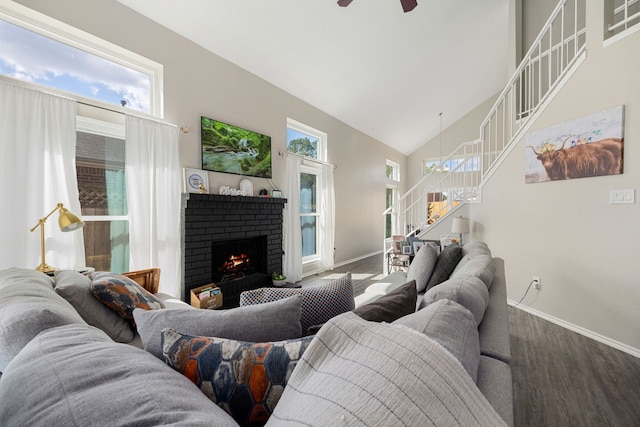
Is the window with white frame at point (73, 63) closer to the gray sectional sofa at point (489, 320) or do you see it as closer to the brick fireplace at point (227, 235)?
the brick fireplace at point (227, 235)

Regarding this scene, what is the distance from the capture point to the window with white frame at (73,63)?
2.09 m

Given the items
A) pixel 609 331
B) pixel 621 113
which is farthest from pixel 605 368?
pixel 621 113

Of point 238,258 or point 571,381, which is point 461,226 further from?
point 238,258

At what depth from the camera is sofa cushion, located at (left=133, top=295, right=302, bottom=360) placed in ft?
2.70

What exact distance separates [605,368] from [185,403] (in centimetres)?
285

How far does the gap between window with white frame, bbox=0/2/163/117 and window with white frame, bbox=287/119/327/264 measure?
7.22ft

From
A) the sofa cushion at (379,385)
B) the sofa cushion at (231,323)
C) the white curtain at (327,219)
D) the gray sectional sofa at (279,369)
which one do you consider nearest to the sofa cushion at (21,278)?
the gray sectional sofa at (279,369)

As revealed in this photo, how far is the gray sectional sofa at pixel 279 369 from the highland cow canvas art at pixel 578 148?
2524 mm

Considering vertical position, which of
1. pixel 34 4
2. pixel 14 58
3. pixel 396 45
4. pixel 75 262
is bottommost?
pixel 75 262

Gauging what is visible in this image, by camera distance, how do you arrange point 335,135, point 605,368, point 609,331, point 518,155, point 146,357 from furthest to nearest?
point 335,135
point 518,155
point 609,331
point 605,368
point 146,357

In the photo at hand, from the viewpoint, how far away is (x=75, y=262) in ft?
7.27

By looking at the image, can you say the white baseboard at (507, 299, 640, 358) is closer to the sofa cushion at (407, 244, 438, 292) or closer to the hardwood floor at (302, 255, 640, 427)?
the hardwood floor at (302, 255, 640, 427)

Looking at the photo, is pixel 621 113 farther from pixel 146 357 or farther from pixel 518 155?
pixel 146 357

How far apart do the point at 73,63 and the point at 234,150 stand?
162 cm
